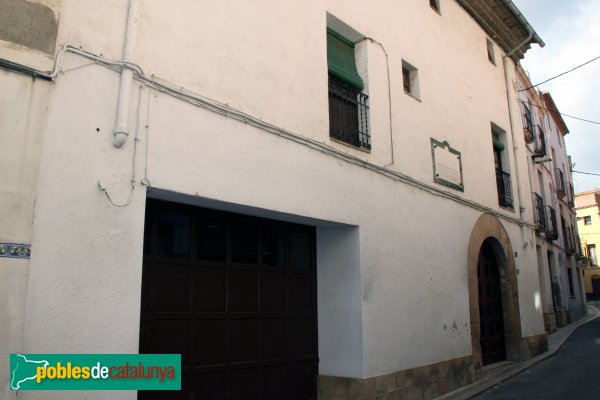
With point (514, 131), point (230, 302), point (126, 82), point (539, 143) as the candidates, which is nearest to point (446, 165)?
point (514, 131)

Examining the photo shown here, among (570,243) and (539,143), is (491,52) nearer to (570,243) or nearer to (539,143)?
(539,143)

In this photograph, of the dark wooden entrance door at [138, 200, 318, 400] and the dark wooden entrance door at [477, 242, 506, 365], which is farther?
the dark wooden entrance door at [477, 242, 506, 365]

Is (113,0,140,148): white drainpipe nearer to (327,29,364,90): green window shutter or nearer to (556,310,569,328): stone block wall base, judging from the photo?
(327,29,364,90): green window shutter

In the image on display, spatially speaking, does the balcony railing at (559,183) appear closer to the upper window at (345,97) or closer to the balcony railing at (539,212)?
the balcony railing at (539,212)

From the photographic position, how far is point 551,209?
17406 millimetres

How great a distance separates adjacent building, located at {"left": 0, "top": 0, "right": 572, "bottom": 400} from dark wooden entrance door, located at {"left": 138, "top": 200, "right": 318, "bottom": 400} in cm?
2

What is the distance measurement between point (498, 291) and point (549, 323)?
622cm

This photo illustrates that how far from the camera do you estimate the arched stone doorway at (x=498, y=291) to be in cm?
916

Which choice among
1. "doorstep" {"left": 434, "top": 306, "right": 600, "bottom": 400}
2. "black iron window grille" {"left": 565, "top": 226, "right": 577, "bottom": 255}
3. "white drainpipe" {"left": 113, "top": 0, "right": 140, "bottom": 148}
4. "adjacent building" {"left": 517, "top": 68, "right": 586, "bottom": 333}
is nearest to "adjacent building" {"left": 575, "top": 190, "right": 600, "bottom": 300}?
"adjacent building" {"left": 517, "top": 68, "right": 586, "bottom": 333}

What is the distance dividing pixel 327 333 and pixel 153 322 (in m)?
2.41

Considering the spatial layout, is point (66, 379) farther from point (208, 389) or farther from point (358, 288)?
point (358, 288)

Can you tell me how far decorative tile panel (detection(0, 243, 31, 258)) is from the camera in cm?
307

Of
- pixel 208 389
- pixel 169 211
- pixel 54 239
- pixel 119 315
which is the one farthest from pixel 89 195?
pixel 208 389

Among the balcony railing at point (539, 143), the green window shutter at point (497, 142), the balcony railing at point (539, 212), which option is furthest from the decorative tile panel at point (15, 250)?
the balcony railing at point (539, 143)
